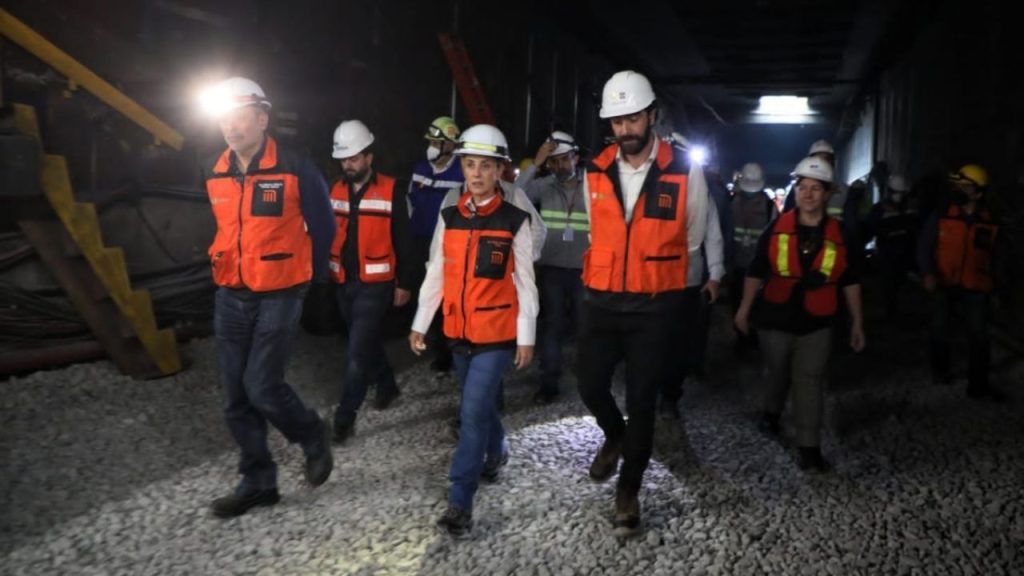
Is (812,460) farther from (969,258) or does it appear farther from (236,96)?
(236,96)

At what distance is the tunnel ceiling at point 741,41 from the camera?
15.2 meters

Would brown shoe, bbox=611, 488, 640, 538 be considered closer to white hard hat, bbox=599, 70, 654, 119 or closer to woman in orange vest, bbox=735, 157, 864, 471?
woman in orange vest, bbox=735, 157, 864, 471

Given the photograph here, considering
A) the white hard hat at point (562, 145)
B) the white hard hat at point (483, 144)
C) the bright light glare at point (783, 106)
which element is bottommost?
the white hard hat at point (483, 144)

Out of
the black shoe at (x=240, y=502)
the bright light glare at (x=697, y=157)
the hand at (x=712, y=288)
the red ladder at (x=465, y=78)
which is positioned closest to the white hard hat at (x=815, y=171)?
the bright light glare at (x=697, y=157)

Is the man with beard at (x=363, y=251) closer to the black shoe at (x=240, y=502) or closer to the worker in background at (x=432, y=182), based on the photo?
the worker in background at (x=432, y=182)

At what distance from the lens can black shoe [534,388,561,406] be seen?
6.11m

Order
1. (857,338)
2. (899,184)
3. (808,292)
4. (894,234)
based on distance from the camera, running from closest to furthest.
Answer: (808,292) < (857,338) < (894,234) < (899,184)

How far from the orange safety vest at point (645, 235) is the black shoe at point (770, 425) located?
1980 millimetres

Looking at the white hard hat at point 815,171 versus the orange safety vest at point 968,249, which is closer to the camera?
the white hard hat at point 815,171

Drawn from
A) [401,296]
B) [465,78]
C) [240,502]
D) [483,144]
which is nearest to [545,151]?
[401,296]

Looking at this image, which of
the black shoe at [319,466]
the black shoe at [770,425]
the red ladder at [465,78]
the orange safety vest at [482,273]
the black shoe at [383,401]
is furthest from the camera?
the red ladder at [465,78]

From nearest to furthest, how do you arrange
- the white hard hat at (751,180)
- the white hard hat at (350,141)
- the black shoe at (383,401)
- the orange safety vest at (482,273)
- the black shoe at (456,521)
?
the black shoe at (456,521)
the orange safety vest at (482,273)
the white hard hat at (350,141)
the black shoe at (383,401)
the white hard hat at (751,180)

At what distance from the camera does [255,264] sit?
375cm

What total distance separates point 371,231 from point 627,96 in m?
2.06
